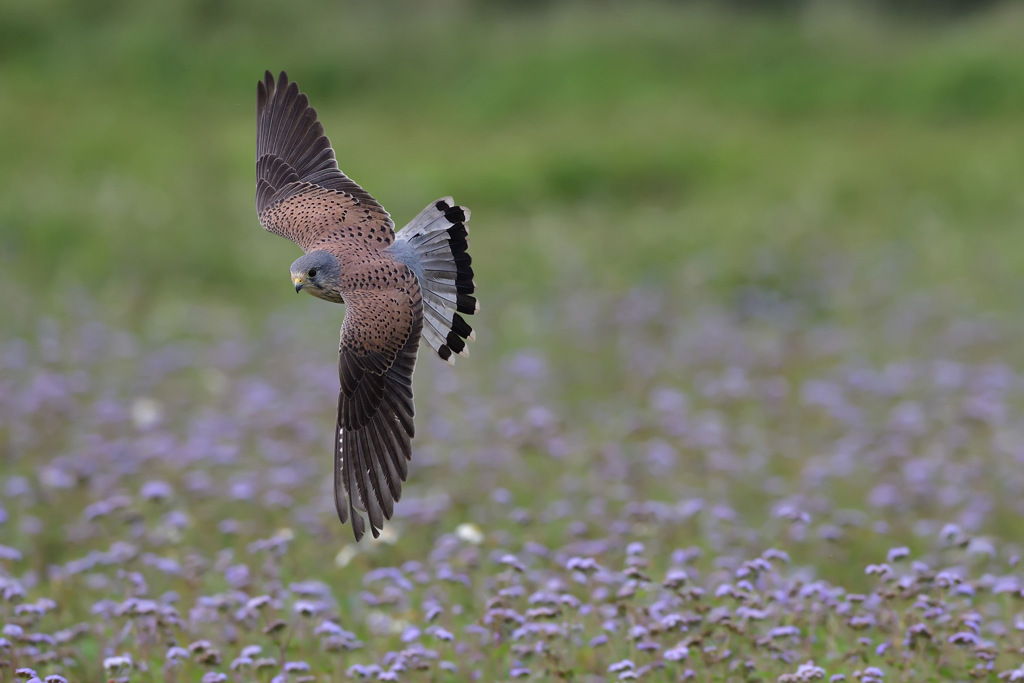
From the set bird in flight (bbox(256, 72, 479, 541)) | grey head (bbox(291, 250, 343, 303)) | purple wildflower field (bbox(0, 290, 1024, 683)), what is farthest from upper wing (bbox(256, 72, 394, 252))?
purple wildflower field (bbox(0, 290, 1024, 683))

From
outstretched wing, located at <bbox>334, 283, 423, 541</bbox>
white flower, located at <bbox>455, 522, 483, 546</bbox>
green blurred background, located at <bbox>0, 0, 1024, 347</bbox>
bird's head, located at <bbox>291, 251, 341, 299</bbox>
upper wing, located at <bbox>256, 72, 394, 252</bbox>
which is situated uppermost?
green blurred background, located at <bbox>0, 0, 1024, 347</bbox>

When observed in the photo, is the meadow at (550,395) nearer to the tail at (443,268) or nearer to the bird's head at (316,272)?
the tail at (443,268)

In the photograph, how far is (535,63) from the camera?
16828mm

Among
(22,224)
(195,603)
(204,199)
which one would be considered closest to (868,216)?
(204,199)

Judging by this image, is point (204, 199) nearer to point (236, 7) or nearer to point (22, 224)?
point (22, 224)

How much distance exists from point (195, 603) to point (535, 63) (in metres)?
13.9

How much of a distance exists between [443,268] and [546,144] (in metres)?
10.5

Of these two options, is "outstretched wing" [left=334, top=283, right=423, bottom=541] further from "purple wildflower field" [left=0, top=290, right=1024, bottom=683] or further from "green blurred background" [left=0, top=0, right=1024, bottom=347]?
"green blurred background" [left=0, top=0, right=1024, bottom=347]

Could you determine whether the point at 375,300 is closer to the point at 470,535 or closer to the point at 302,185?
the point at 302,185

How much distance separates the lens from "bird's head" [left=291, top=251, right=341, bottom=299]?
8.68ft

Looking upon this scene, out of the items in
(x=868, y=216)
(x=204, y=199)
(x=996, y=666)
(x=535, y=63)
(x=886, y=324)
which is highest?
(x=535, y=63)

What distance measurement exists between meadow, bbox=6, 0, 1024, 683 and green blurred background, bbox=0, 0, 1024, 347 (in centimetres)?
6

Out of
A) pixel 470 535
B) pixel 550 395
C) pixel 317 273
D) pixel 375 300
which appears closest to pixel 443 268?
pixel 375 300

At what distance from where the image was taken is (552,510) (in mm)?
4340
